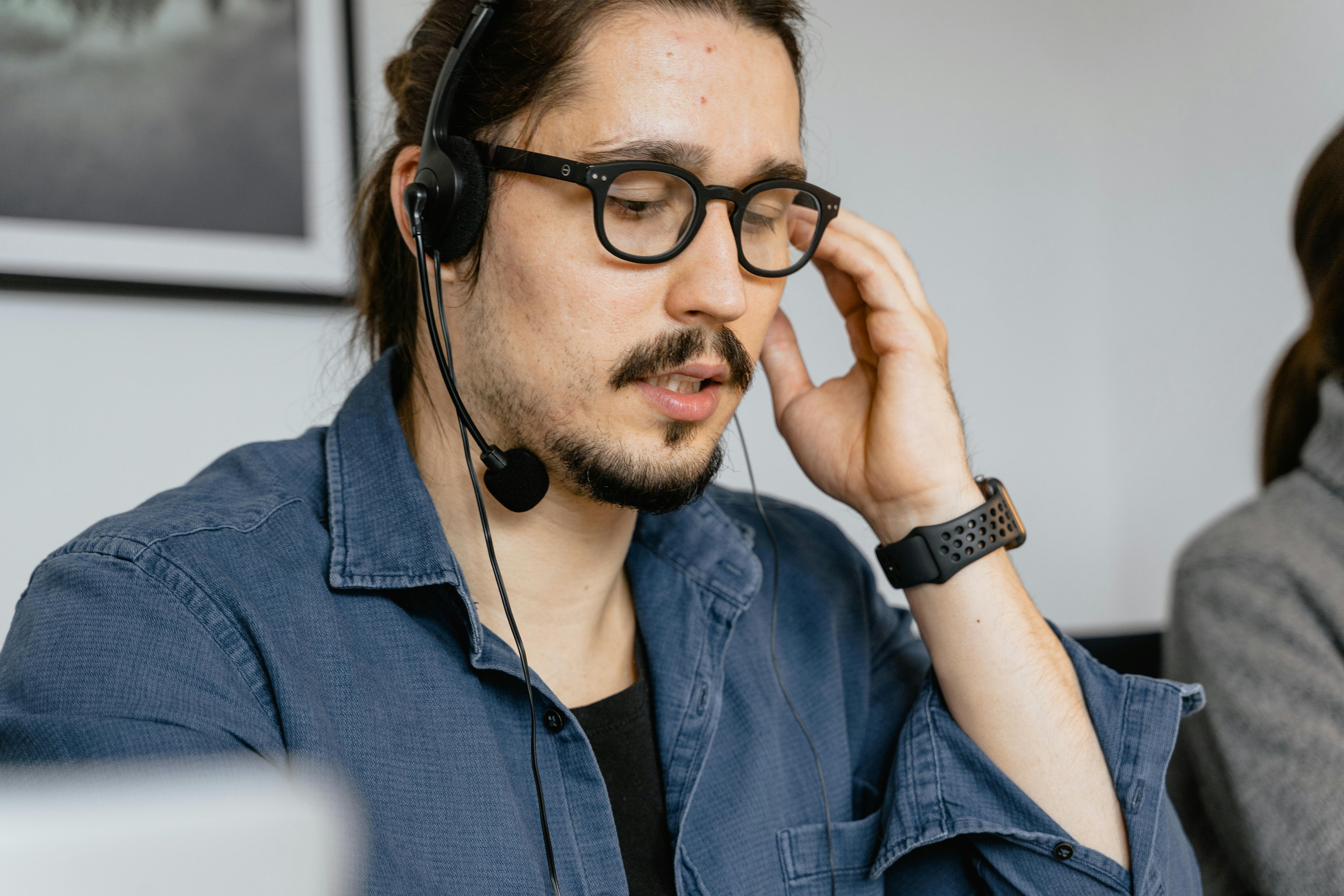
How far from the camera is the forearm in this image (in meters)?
1.02

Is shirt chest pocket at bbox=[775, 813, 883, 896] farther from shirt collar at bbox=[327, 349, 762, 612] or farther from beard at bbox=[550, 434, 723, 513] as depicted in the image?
beard at bbox=[550, 434, 723, 513]

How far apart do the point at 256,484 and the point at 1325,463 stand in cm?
152

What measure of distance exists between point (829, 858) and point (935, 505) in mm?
389

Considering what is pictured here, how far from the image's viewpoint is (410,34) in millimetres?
1246

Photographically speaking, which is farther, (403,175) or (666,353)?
(403,175)

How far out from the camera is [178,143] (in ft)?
4.63

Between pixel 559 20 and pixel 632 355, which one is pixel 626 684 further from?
pixel 559 20

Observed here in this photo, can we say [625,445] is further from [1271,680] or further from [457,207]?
[1271,680]

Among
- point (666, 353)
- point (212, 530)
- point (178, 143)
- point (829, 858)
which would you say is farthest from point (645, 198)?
point (178, 143)

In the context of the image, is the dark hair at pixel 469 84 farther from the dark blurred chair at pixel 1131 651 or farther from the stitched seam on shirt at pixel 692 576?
the dark blurred chair at pixel 1131 651

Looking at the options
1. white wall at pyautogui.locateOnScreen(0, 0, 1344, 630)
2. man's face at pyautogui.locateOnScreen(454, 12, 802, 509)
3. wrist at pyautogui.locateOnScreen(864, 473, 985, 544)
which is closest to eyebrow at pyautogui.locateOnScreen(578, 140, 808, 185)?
man's face at pyautogui.locateOnScreen(454, 12, 802, 509)

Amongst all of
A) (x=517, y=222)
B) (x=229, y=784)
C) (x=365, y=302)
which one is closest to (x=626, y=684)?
(x=517, y=222)

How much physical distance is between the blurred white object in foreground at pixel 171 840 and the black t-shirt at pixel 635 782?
29.4 inches

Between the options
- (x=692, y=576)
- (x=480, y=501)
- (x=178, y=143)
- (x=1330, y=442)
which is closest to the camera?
(x=480, y=501)
